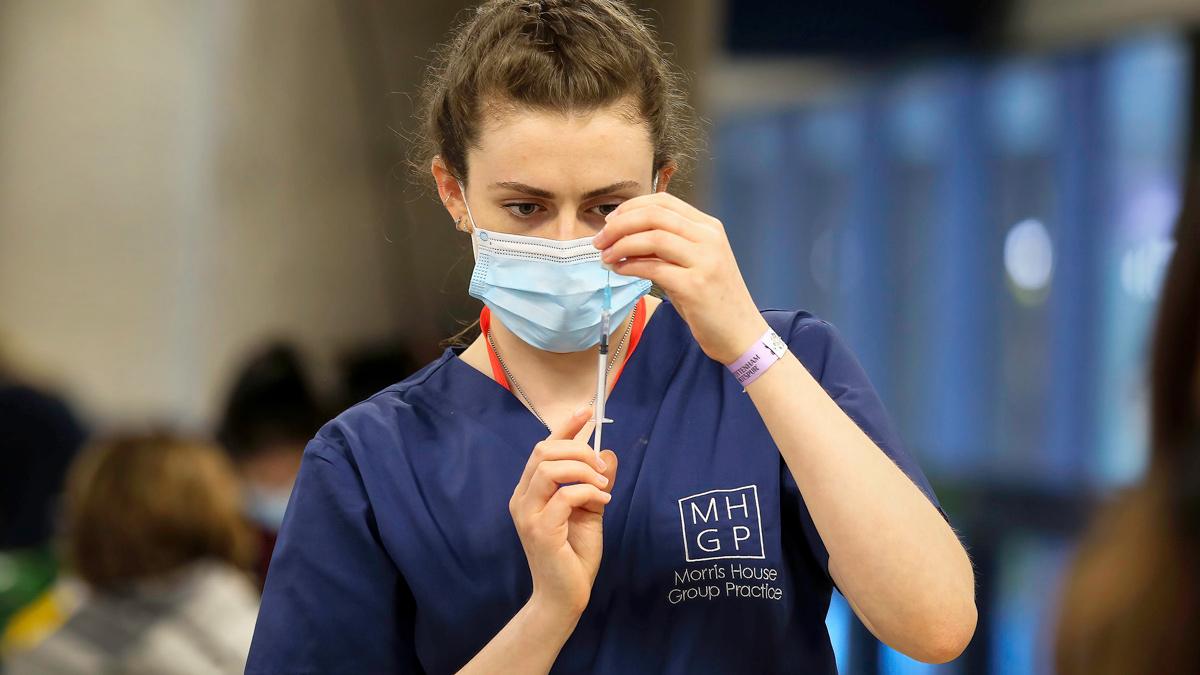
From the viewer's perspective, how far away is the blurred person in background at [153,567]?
7.94 feet

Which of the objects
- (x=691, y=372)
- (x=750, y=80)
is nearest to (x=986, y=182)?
(x=750, y=80)

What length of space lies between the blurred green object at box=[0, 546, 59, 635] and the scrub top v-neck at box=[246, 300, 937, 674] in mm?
2160

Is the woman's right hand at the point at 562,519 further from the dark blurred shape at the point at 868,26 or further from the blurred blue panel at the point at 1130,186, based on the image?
the dark blurred shape at the point at 868,26

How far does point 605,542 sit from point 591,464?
0.13 m

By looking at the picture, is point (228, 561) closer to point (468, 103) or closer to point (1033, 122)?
point (468, 103)

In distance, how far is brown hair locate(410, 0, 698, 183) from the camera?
4.28ft

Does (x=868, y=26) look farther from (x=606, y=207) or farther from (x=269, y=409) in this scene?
(x=606, y=207)

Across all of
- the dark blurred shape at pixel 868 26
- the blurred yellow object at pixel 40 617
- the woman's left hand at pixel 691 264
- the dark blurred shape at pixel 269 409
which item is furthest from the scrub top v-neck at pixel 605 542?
the dark blurred shape at pixel 868 26

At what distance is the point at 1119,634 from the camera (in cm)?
51

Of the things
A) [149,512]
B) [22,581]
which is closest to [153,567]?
[149,512]

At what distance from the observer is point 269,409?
4008 millimetres

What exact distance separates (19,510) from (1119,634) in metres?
4.32

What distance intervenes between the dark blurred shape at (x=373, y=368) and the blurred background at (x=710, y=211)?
1cm

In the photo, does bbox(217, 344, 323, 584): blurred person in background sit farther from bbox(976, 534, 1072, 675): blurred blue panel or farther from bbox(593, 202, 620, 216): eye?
bbox(593, 202, 620, 216): eye
